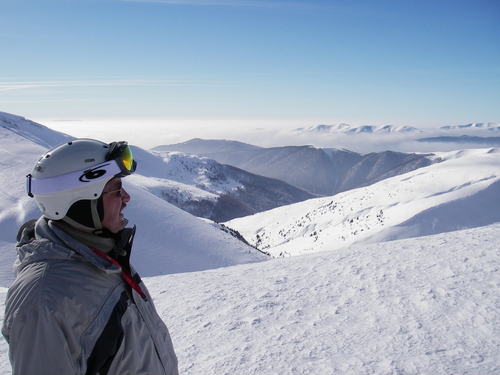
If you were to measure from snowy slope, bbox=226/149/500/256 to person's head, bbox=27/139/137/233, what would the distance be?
22.1 meters

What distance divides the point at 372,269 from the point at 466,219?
18.7 metres

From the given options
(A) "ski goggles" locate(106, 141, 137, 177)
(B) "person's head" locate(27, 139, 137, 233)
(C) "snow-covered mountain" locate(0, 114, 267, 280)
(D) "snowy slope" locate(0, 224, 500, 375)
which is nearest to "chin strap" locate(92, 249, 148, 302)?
(B) "person's head" locate(27, 139, 137, 233)

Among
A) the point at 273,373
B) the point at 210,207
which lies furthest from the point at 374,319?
the point at 210,207

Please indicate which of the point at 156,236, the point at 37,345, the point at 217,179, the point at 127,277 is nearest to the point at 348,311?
the point at 127,277

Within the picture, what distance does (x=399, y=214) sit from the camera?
26.0 metres

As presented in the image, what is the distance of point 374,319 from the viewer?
5426mm

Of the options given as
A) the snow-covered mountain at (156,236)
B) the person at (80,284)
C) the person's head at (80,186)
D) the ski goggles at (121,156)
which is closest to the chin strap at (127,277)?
the person at (80,284)

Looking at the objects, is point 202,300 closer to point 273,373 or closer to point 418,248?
point 273,373

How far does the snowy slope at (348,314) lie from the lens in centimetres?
437

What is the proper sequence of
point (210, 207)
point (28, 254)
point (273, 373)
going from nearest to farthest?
1. point (28, 254)
2. point (273, 373)
3. point (210, 207)

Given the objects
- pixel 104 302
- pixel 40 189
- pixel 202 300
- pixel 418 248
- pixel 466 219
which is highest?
pixel 40 189

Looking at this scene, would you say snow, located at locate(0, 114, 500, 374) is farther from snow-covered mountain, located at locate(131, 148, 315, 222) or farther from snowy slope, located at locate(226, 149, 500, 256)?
snow-covered mountain, located at locate(131, 148, 315, 222)

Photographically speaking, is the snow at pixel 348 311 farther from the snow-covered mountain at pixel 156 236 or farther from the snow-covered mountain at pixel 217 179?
the snow-covered mountain at pixel 217 179

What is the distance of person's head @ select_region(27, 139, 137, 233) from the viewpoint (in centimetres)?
213
